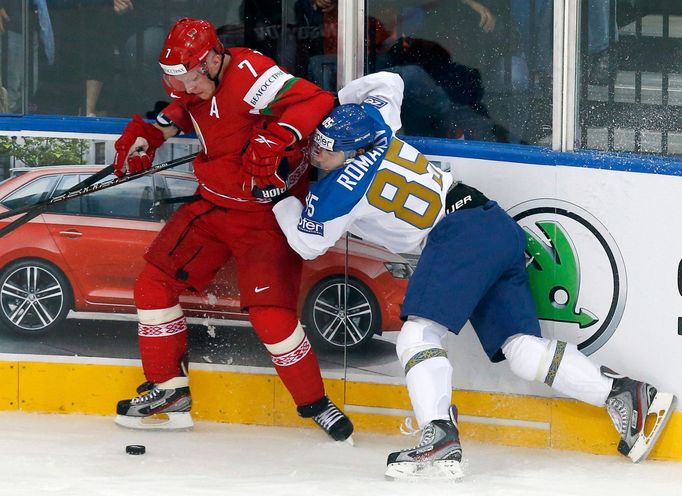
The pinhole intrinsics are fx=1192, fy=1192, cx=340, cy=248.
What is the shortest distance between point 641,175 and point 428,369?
816mm

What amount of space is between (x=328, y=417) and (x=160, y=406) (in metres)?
0.53

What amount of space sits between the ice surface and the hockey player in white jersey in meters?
0.19

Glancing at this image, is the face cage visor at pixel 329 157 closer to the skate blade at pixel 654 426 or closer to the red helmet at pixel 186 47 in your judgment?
the red helmet at pixel 186 47

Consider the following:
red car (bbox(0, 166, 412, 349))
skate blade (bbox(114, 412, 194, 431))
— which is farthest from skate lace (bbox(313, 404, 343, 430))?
skate blade (bbox(114, 412, 194, 431))

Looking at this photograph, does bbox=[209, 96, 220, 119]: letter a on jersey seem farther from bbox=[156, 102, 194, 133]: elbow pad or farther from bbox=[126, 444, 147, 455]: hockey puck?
bbox=[126, 444, 147, 455]: hockey puck

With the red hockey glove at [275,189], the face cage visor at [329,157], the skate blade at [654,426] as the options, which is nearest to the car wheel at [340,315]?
the red hockey glove at [275,189]

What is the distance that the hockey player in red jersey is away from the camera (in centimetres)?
335

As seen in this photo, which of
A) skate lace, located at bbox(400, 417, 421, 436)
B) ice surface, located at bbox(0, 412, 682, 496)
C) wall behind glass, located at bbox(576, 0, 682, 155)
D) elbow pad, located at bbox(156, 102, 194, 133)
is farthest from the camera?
elbow pad, located at bbox(156, 102, 194, 133)

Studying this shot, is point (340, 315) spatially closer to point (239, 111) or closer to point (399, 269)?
point (399, 269)

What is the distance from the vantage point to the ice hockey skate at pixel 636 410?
3.18 metres

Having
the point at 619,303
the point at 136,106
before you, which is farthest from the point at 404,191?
the point at 136,106

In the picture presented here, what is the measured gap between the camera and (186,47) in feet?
10.9

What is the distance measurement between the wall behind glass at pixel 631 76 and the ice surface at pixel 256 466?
899 mm

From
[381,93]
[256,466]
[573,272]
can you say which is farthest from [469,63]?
[256,466]
